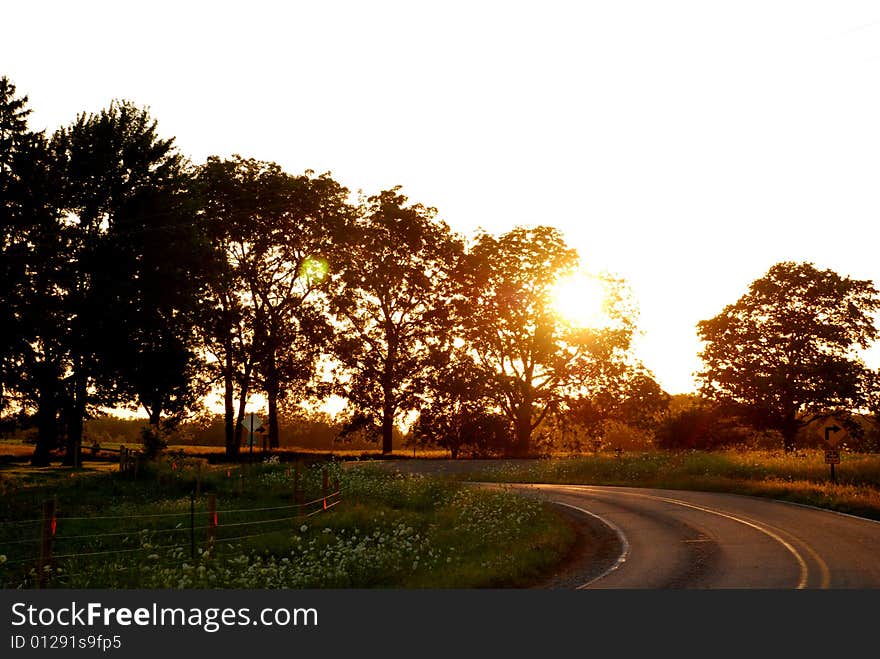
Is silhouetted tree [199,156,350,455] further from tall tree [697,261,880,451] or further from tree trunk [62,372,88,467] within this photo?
tall tree [697,261,880,451]

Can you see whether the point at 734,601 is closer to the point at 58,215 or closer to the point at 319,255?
the point at 58,215

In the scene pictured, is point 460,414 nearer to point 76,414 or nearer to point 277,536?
point 76,414

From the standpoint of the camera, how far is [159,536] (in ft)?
78.6

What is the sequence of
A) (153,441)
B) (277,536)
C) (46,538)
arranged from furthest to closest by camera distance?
(153,441)
(277,536)
(46,538)

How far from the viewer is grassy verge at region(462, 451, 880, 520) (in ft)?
103

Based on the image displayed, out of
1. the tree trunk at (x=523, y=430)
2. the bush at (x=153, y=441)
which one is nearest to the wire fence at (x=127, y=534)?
the bush at (x=153, y=441)

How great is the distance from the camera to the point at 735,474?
133 feet

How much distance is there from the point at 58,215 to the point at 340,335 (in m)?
22.8

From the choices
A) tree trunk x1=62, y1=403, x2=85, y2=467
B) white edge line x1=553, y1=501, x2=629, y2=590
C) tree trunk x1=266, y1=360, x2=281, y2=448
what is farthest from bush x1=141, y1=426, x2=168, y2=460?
white edge line x1=553, y1=501, x2=629, y2=590

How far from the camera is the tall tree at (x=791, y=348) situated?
61562 millimetres

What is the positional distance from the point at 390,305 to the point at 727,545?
47165 mm

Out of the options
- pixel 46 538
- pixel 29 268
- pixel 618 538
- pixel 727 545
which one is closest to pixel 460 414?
pixel 29 268

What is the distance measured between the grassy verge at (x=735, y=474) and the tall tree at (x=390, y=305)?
15.2 m

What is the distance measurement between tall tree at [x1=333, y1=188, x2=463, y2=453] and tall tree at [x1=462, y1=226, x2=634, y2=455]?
9.66 feet
